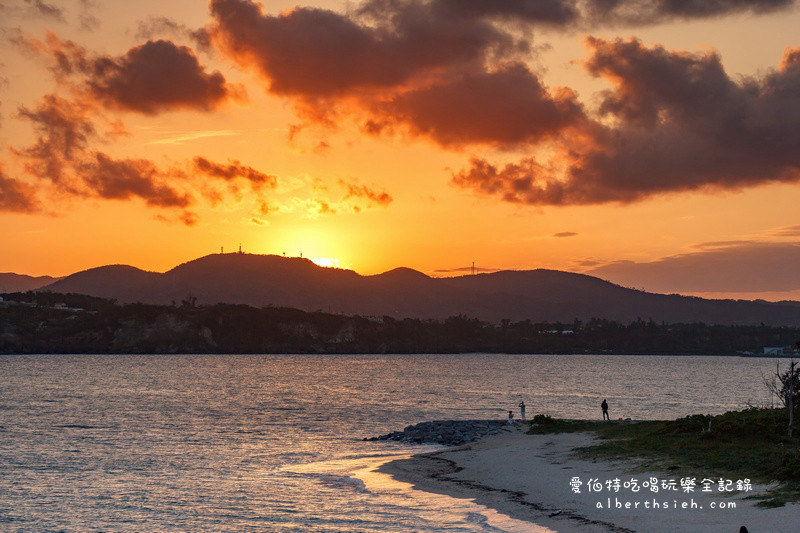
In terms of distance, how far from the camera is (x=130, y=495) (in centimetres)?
4650

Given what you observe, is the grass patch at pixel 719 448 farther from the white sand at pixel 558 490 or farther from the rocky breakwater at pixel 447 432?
the rocky breakwater at pixel 447 432

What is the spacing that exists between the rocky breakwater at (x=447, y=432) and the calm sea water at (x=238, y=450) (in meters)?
4.45

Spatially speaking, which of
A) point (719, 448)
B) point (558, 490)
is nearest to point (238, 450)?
point (558, 490)

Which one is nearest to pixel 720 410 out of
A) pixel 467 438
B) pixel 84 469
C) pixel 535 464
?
pixel 467 438

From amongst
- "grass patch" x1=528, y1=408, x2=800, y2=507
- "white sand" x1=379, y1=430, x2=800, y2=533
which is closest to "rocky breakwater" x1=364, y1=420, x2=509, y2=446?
"white sand" x1=379, y1=430, x2=800, y2=533

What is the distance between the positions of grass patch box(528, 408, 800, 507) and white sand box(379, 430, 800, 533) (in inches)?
45.1

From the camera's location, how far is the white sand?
3219cm

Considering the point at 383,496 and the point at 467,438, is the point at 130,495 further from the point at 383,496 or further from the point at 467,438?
the point at 467,438

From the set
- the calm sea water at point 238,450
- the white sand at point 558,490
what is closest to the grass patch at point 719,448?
the white sand at point 558,490

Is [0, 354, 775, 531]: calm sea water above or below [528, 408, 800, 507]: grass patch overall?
below

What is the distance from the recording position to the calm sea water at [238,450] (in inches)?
1575

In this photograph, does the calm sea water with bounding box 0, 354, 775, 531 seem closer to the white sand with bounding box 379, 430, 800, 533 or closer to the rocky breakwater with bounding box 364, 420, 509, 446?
the white sand with bounding box 379, 430, 800, 533

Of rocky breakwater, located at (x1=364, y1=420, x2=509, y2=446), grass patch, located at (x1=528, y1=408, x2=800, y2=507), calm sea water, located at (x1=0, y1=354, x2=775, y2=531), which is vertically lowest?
calm sea water, located at (x1=0, y1=354, x2=775, y2=531)

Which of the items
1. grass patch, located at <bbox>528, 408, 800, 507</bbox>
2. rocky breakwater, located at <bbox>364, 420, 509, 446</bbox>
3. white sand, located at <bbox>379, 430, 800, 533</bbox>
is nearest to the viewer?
white sand, located at <bbox>379, 430, 800, 533</bbox>
